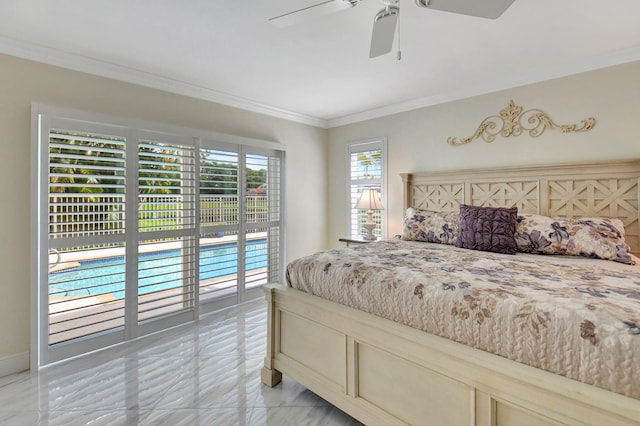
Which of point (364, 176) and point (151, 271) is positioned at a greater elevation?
point (364, 176)

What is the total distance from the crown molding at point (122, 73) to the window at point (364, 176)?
129cm

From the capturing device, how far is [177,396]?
202 cm

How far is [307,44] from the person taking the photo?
94.4 inches

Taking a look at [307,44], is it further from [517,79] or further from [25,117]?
[25,117]

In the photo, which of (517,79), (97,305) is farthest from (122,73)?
(517,79)

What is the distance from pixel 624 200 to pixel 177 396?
3789mm

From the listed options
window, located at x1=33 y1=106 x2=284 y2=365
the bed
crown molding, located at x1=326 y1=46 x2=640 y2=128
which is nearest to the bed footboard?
the bed

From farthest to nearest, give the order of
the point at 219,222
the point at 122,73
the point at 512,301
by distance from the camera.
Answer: the point at 219,222 → the point at 122,73 → the point at 512,301

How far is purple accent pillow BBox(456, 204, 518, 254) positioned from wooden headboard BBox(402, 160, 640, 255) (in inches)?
Answer: 22.5

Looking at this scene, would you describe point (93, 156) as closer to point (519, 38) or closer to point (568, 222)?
point (519, 38)

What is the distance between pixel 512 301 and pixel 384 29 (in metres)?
1.52

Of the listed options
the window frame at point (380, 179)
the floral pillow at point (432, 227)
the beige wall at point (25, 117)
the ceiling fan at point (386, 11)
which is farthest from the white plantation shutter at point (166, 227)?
the floral pillow at point (432, 227)

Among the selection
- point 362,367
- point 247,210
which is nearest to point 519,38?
point 362,367

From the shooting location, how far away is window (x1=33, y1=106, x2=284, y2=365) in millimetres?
2451
